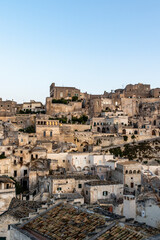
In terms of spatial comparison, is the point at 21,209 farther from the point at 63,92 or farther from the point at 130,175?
the point at 63,92

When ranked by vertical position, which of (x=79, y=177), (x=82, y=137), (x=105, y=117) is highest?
(x=105, y=117)

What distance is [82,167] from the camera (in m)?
37.1

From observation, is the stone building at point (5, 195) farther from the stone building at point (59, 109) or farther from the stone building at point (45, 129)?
the stone building at point (59, 109)

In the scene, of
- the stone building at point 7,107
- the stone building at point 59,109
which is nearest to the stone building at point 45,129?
the stone building at point 59,109

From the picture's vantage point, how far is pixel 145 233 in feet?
38.6

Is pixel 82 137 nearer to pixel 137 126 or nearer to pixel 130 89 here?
pixel 137 126

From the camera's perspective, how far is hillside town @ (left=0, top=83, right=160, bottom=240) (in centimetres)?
1414

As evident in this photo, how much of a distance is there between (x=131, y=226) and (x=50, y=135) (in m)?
36.2

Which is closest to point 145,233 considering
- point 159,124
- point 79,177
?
point 79,177

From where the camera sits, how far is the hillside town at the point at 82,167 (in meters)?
14.1

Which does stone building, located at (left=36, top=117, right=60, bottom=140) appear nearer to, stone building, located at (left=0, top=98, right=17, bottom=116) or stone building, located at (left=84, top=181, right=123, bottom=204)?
stone building, located at (left=0, top=98, right=17, bottom=116)

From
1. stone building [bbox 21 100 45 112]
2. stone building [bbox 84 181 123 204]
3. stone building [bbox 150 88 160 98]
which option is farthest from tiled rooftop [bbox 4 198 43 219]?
stone building [bbox 150 88 160 98]

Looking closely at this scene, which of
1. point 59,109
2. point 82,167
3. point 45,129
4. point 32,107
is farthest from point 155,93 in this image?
point 82,167

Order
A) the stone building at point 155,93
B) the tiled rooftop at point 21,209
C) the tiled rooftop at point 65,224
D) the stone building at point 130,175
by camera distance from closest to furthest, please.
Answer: the tiled rooftop at point 65,224
the tiled rooftop at point 21,209
the stone building at point 130,175
the stone building at point 155,93
